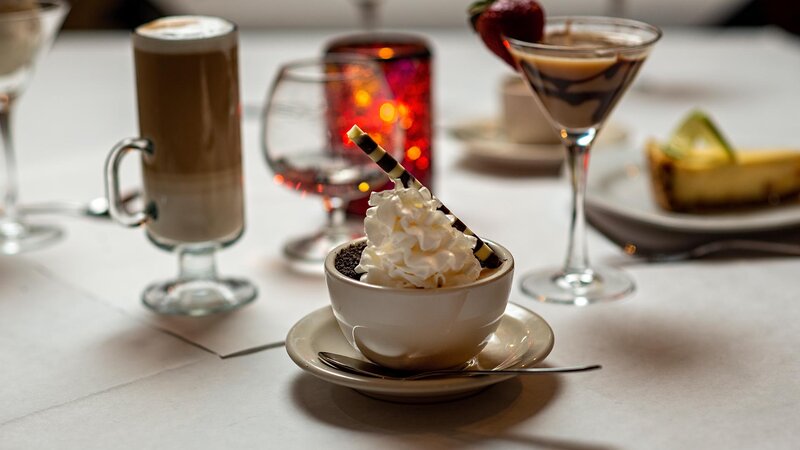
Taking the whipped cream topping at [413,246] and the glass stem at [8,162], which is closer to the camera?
the whipped cream topping at [413,246]

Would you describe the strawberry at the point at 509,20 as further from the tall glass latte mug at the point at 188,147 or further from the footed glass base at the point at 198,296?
the footed glass base at the point at 198,296

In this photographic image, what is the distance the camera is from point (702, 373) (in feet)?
2.69

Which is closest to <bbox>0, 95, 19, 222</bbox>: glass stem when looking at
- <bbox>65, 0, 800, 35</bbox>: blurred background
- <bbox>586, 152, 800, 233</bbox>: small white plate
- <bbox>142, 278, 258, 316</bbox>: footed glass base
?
<bbox>142, 278, 258, 316</bbox>: footed glass base

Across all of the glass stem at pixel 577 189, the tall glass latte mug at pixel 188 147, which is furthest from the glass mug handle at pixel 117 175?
the glass stem at pixel 577 189

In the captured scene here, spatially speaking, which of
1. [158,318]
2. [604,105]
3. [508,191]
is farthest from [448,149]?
[158,318]

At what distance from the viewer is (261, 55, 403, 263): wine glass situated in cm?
110

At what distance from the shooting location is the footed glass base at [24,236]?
46.3 inches

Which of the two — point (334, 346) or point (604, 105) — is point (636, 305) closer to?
point (604, 105)

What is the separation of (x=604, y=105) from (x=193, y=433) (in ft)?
1.62

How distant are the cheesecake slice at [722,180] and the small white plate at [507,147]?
0.57 ft

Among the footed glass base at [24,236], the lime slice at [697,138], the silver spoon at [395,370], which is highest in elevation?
the lime slice at [697,138]

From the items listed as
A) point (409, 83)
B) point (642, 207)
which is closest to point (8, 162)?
point (409, 83)

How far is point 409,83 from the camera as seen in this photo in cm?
124

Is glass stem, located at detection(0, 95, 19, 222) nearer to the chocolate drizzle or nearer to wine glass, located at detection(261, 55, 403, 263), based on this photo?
wine glass, located at detection(261, 55, 403, 263)
